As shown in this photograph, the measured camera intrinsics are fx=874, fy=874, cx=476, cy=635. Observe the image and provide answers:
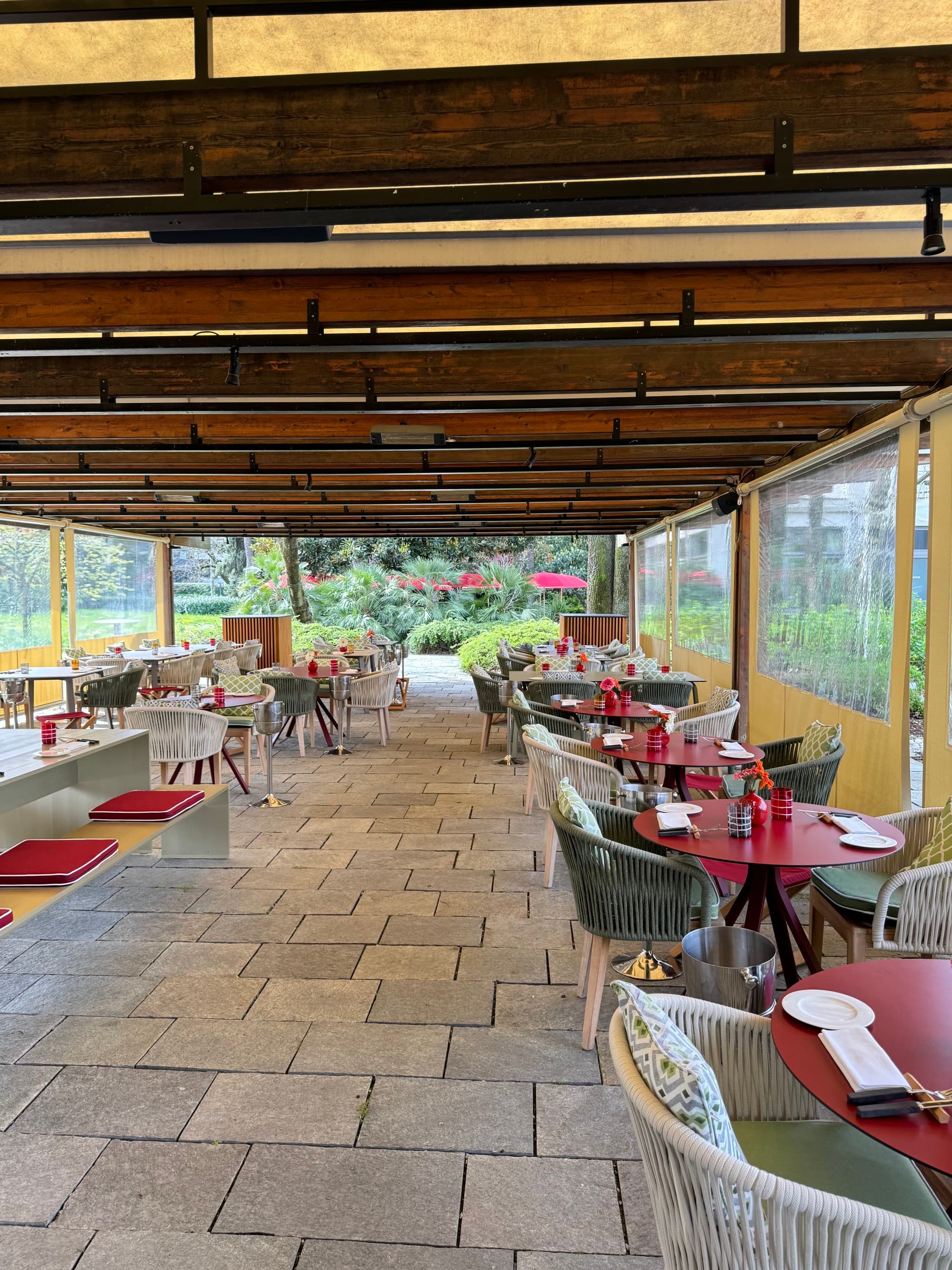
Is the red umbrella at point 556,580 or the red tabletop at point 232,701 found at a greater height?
the red umbrella at point 556,580

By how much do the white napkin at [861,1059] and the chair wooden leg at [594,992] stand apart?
4.36 feet

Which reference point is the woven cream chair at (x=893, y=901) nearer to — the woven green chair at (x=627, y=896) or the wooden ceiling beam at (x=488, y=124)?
the woven green chair at (x=627, y=896)

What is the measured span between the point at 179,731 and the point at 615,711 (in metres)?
3.05

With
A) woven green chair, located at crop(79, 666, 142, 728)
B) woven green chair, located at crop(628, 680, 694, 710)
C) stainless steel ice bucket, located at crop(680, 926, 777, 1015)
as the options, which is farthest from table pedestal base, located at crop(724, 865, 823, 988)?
woven green chair, located at crop(79, 666, 142, 728)

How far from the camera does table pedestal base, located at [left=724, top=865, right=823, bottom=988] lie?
340cm

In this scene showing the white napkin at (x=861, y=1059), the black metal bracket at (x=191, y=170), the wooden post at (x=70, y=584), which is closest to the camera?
the white napkin at (x=861, y=1059)

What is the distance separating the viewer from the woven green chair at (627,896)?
309cm

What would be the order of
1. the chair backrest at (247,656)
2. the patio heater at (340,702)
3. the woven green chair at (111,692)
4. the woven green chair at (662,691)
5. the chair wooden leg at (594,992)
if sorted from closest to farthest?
the chair wooden leg at (594,992), the patio heater at (340,702), the woven green chair at (662,691), the woven green chair at (111,692), the chair backrest at (247,656)

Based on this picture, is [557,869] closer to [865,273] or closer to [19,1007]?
[19,1007]

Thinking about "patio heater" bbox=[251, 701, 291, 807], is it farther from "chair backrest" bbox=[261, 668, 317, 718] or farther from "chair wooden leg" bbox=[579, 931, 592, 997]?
"chair wooden leg" bbox=[579, 931, 592, 997]

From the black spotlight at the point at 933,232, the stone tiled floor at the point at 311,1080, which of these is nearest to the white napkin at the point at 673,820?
the stone tiled floor at the point at 311,1080

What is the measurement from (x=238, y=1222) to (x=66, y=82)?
342 centimetres

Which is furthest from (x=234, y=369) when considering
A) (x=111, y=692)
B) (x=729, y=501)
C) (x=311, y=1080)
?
(x=729, y=501)

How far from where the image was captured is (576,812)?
127 inches
